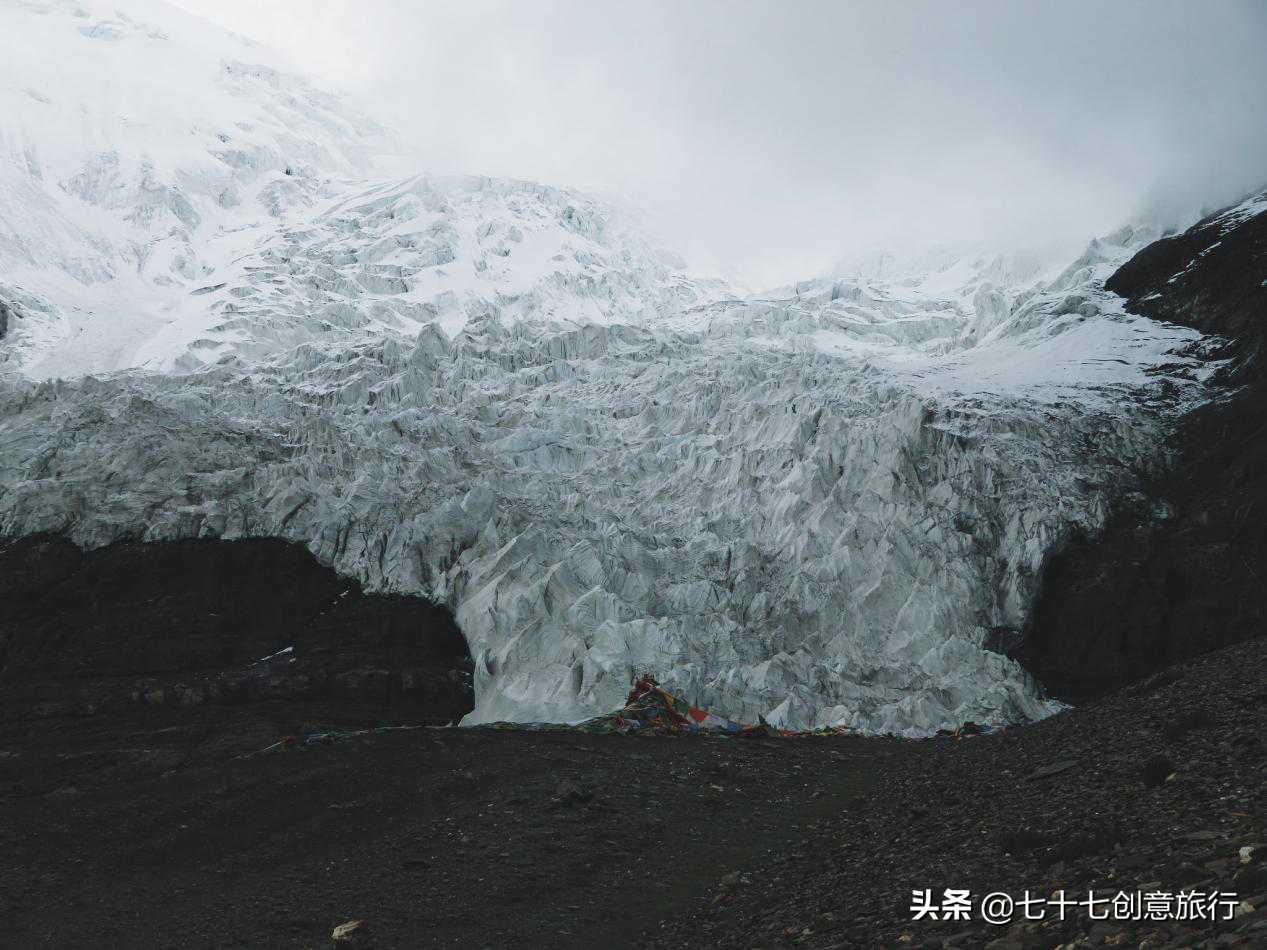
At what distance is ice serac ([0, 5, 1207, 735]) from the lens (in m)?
34.7

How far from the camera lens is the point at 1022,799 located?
443 inches

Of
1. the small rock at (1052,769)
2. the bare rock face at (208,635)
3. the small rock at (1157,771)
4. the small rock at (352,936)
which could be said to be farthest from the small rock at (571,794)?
the bare rock face at (208,635)

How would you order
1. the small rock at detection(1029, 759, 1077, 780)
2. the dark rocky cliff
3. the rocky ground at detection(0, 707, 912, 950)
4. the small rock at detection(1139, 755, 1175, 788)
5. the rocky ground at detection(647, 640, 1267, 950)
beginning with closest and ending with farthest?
the rocky ground at detection(647, 640, 1267, 950)
the small rock at detection(1139, 755, 1175, 788)
the small rock at detection(1029, 759, 1077, 780)
the rocky ground at detection(0, 707, 912, 950)
the dark rocky cliff

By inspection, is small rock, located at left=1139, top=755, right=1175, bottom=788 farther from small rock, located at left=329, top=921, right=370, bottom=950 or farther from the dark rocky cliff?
the dark rocky cliff


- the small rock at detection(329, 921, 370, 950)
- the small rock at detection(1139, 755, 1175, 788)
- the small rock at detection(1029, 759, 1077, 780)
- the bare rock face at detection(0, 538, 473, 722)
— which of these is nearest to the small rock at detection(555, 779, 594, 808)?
the small rock at detection(329, 921, 370, 950)

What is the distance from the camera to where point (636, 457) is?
47.8 meters

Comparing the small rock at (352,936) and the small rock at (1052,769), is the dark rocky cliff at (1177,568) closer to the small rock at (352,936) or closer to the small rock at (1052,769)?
the small rock at (1052,769)

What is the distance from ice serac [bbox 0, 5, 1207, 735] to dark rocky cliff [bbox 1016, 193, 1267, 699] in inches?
51.6

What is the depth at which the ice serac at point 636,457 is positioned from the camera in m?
34.7

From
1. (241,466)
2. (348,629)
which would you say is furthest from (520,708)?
(241,466)

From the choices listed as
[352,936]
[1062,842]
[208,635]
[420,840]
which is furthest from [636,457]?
[1062,842]

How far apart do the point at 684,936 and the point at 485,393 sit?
1776 inches

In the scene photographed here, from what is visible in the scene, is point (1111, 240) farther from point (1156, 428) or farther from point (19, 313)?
point (19, 313)

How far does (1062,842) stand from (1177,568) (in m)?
33.1
